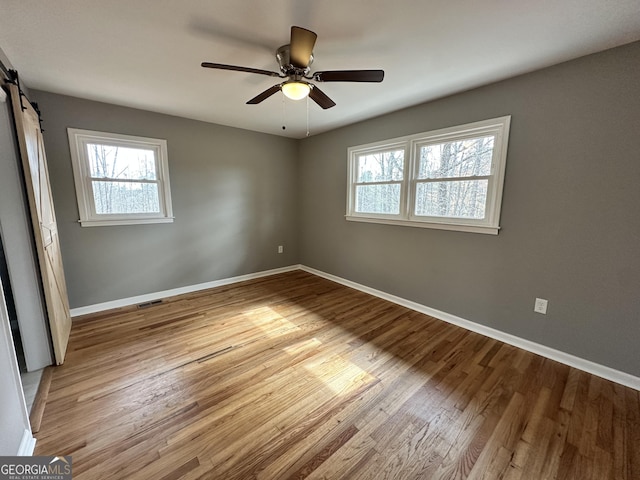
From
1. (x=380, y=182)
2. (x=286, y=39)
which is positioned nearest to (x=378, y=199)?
(x=380, y=182)

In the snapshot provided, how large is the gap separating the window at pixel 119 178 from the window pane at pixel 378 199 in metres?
2.70

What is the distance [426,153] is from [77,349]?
407 cm

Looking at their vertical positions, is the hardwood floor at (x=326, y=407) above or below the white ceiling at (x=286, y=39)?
below

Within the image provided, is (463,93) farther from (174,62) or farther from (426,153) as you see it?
(174,62)

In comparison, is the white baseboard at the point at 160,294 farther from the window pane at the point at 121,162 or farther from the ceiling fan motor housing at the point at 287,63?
the ceiling fan motor housing at the point at 287,63

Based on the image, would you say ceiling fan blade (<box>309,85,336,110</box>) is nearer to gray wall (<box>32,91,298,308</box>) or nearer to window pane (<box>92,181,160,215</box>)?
gray wall (<box>32,91,298,308</box>)

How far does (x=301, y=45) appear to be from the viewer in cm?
149

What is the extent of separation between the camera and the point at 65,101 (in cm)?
267

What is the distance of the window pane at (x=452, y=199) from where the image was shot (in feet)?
8.42

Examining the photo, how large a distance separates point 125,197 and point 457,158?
3962mm

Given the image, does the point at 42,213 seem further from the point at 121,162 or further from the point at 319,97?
the point at 319,97

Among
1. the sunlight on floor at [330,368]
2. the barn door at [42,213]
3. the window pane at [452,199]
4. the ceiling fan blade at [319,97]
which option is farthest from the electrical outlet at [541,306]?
the barn door at [42,213]

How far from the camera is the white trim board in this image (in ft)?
6.45

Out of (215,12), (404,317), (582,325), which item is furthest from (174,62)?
(582,325)
